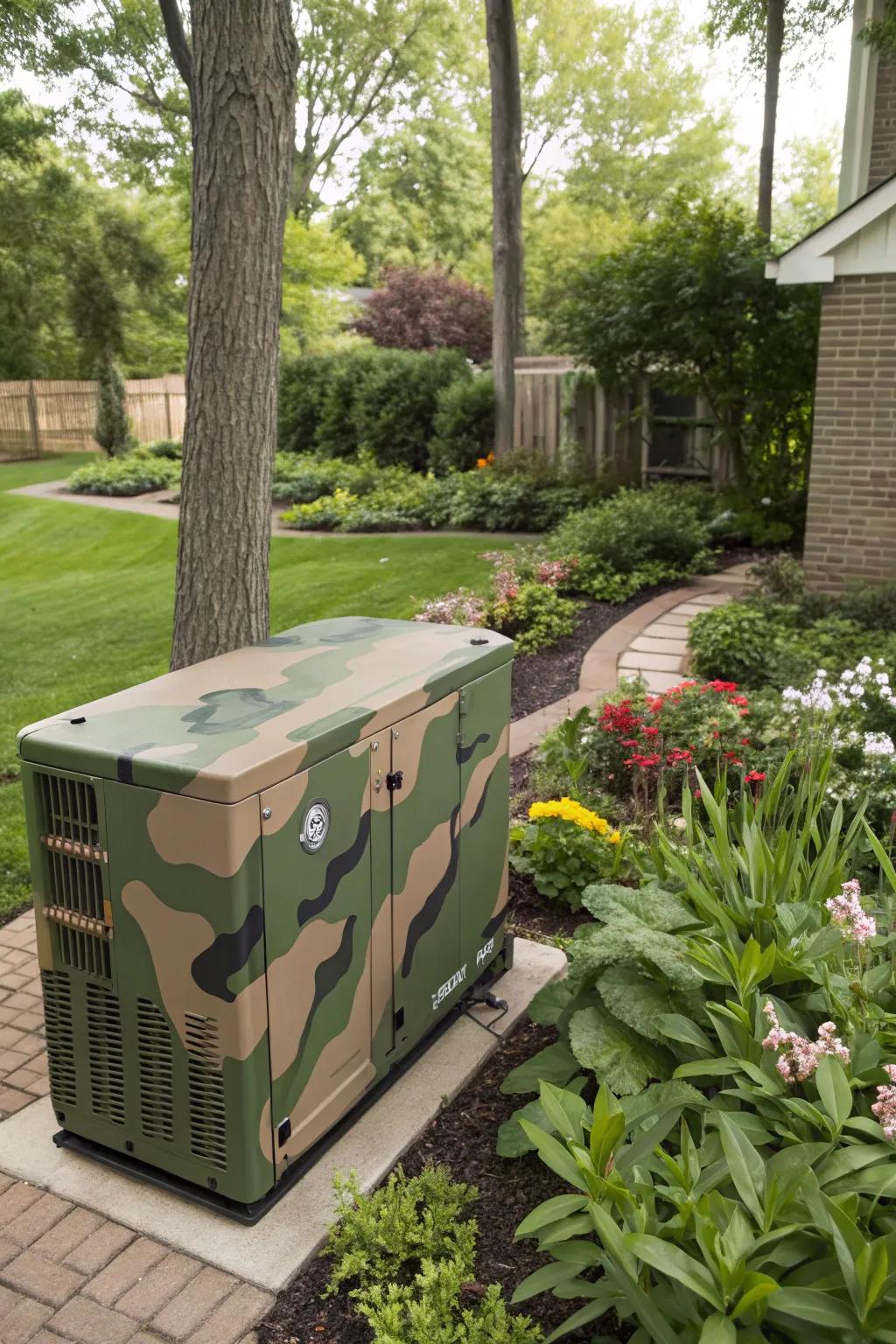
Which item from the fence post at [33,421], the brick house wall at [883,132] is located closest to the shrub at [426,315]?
the fence post at [33,421]

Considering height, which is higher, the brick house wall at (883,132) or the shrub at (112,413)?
the brick house wall at (883,132)

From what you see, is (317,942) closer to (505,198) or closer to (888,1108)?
(888,1108)

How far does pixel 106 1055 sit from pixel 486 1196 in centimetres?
104

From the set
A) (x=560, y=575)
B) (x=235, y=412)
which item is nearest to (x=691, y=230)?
(x=560, y=575)

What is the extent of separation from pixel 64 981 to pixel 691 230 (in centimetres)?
1145

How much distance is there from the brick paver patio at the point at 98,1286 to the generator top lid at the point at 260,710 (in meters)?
1.17

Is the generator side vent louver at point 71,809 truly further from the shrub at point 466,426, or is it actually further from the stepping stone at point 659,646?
the shrub at point 466,426

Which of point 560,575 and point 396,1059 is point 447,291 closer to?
point 560,575

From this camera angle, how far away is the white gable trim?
7805mm

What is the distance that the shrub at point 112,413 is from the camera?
21.5 metres

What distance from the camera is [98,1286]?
2.46 m

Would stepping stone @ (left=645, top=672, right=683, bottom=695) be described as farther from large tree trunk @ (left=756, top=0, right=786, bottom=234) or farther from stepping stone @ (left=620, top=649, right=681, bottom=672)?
large tree trunk @ (left=756, top=0, right=786, bottom=234)

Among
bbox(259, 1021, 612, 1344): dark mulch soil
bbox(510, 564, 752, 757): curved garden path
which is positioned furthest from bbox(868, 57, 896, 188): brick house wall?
bbox(259, 1021, 612, 1344): dark mulch soil

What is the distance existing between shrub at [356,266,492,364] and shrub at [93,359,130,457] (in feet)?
19.8
